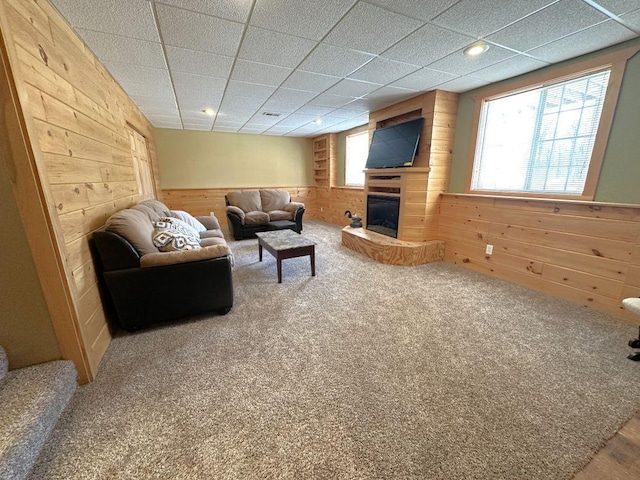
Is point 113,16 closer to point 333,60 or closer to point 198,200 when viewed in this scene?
point 333,60

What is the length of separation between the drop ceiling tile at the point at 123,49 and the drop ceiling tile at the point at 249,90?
0.77m

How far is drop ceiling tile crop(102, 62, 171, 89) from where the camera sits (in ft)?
7.95

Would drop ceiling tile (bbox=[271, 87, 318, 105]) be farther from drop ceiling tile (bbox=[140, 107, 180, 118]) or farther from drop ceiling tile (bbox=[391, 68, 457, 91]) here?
drop ceiling tile (bbox=[140, 107, 180, 118])

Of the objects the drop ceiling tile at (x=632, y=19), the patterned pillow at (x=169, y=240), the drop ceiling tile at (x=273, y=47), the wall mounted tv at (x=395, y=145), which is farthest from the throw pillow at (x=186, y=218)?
the drop ceiling tile at (x=632, y=19)

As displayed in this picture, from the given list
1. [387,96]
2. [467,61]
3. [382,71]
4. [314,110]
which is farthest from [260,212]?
[467,61]

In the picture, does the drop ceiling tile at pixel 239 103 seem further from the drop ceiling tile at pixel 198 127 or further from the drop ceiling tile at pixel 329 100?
the drop ceiling tile at pixel 198 127

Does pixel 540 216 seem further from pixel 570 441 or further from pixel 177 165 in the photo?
pixel 177 165

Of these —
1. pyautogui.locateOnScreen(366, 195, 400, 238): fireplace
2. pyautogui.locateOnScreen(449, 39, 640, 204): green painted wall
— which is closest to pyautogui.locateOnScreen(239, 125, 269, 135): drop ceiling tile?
pyautogui.locateOnScreen(366, 195, 400, 238): fireplace

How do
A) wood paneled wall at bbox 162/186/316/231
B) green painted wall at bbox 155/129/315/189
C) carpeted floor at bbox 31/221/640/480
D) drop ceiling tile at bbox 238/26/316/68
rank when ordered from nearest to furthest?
carpeted floor at bbox 31/221/640/480, drop ceiling tile at bbox 238/26/316/68, green painted wall at bbox 155/129/315/189, wood paneled wall at bbox 162/186/316/231

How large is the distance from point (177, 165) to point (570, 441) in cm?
690

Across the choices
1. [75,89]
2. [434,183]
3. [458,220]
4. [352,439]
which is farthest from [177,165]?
[352,439]

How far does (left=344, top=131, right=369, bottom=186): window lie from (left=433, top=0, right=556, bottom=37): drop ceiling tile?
360 centimetres

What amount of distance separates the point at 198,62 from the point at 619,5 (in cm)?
312

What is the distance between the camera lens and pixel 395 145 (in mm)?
3691
